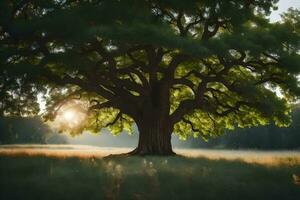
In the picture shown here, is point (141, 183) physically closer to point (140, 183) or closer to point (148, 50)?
point (140, 183)

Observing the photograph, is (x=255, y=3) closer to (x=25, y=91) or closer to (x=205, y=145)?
(x=25, y=91)

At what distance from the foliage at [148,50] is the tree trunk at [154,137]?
223 mm

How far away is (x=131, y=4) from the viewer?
21.1 meters

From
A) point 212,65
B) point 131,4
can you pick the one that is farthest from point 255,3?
point 131,4

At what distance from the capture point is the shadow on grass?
11727mm

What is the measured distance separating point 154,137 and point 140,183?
1502 centimetres

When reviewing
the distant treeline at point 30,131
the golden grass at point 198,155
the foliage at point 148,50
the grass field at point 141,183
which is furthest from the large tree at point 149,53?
the distant treeline at point 30,131

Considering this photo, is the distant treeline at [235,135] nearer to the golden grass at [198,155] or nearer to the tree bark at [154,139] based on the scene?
the golden grass at [198,155]

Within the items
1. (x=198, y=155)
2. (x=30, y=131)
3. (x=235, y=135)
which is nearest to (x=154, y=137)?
(x=198, y=155)

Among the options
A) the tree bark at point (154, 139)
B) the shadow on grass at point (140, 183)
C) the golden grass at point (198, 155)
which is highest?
the tree bark at point (154, 139)

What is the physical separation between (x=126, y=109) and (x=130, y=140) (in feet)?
477

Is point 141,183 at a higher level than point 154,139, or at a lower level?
lower

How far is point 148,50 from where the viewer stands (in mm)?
26219

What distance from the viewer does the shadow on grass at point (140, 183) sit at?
38.5ft
